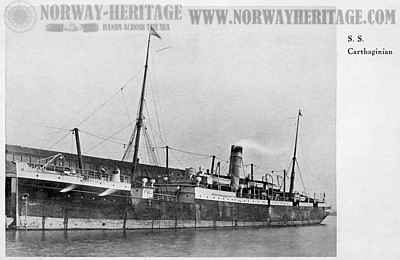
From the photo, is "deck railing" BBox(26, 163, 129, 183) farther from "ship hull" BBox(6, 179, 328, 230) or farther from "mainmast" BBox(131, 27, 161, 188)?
"mainmast" BBox(131, 27, 161, 188)

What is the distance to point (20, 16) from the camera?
6043mm

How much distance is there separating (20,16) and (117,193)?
323 cm

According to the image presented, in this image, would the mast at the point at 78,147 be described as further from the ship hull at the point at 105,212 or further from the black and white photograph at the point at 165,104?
the ship hull at the point at 105,212

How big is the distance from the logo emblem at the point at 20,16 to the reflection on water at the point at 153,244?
2.23 meters

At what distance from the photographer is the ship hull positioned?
7.33 metres

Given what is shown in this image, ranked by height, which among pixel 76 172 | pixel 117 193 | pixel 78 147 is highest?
pixel 78 147

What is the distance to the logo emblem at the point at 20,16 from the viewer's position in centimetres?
596

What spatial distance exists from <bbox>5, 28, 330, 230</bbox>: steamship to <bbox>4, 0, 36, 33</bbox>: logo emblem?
1.29 m

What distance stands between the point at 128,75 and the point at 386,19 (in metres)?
3.01

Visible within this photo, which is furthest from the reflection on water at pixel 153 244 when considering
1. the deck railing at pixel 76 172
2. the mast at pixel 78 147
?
the mast at pixel 78 147

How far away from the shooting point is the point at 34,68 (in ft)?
20.7

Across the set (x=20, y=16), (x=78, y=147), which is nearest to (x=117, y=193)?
(x=78, y=147)

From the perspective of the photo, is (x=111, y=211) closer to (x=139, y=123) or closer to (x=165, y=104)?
(x=139, y=123)

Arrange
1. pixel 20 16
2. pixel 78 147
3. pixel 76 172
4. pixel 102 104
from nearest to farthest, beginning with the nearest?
pixel 20 16
pixel 102 104
pixel 78 147
pixel 76 172
